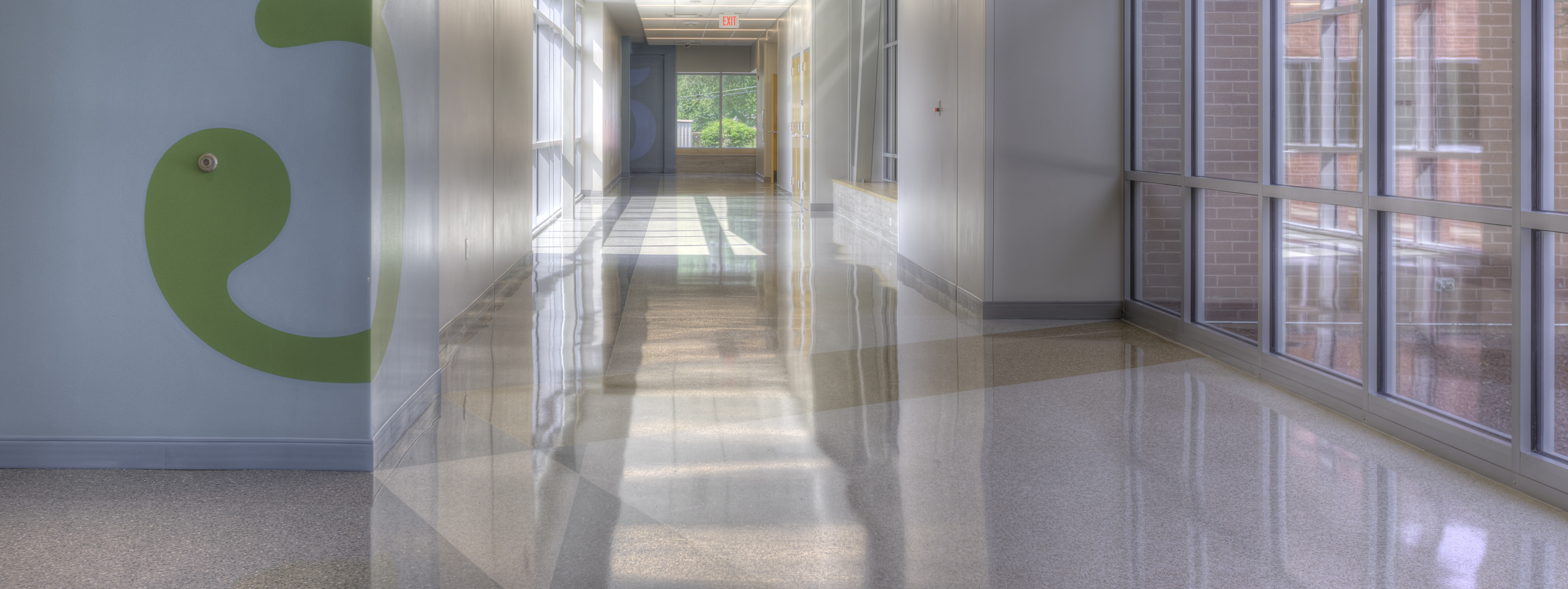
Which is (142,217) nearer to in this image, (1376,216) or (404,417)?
(404,417)

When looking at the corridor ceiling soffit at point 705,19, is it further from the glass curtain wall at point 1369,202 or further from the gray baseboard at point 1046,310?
the glass curtain wall at point 1369,202

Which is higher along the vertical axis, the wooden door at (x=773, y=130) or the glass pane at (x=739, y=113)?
the glass pane at (x=739, y=113)

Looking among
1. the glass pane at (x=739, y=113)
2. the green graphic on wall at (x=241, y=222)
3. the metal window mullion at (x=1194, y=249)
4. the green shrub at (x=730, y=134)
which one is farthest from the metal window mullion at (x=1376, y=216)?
the green shrub at (x=730, y=134)

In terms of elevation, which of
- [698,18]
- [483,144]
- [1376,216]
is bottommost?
[1376,216]

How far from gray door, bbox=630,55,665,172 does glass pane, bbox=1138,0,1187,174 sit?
2261cm

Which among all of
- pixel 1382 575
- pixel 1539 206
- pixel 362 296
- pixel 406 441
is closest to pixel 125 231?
pixel 362 296

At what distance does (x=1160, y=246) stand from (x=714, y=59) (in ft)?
75.9

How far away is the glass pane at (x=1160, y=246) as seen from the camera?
18.7 ft

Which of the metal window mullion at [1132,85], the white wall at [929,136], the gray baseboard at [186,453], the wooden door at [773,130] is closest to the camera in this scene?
the gray baseboard at [186,453]

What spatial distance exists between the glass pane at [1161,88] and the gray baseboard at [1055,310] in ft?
2.75

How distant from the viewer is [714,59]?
28.1 meters

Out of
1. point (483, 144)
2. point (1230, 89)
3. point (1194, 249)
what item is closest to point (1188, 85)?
point (1230, 89)

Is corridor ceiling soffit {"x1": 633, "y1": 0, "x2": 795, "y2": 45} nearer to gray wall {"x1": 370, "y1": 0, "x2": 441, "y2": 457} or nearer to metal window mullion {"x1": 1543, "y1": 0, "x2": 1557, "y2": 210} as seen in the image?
gray wall {"x1": 370, "y1": 0, "x2": 441, "y2": 457}

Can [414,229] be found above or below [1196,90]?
below
